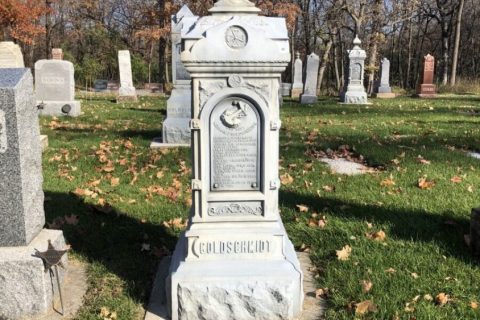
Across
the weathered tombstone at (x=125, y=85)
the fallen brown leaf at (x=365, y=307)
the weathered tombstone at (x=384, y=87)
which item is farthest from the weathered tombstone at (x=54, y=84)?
the weathered tombstone at (x=384, y=87)

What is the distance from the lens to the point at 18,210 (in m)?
3.40

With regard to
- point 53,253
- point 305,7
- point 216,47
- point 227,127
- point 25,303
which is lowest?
point 25,303

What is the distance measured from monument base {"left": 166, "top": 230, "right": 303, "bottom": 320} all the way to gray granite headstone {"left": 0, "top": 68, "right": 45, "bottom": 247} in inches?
45.1

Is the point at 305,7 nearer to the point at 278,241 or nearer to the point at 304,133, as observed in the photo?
the point at 304,133

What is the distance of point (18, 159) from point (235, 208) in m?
1.54

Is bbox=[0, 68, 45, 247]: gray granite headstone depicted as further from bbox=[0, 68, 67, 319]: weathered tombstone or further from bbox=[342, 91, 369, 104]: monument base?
bbox=[342, 91, 369, 104]: monument base

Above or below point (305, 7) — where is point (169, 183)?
below

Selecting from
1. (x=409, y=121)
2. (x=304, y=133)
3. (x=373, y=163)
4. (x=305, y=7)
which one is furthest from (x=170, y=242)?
(x=305, y=7)

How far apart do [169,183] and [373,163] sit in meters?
3.19

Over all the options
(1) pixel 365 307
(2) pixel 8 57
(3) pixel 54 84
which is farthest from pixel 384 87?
(1) pixel 365 307

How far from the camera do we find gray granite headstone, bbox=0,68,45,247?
3258 millimetres

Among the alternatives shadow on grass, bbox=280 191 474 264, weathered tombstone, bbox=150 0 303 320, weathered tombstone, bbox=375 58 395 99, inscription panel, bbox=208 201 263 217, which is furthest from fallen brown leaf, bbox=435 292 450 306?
weathered tombstone, bbox=375 58 395 99

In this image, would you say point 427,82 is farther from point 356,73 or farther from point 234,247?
point 234,247

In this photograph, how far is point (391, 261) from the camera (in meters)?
3.99
